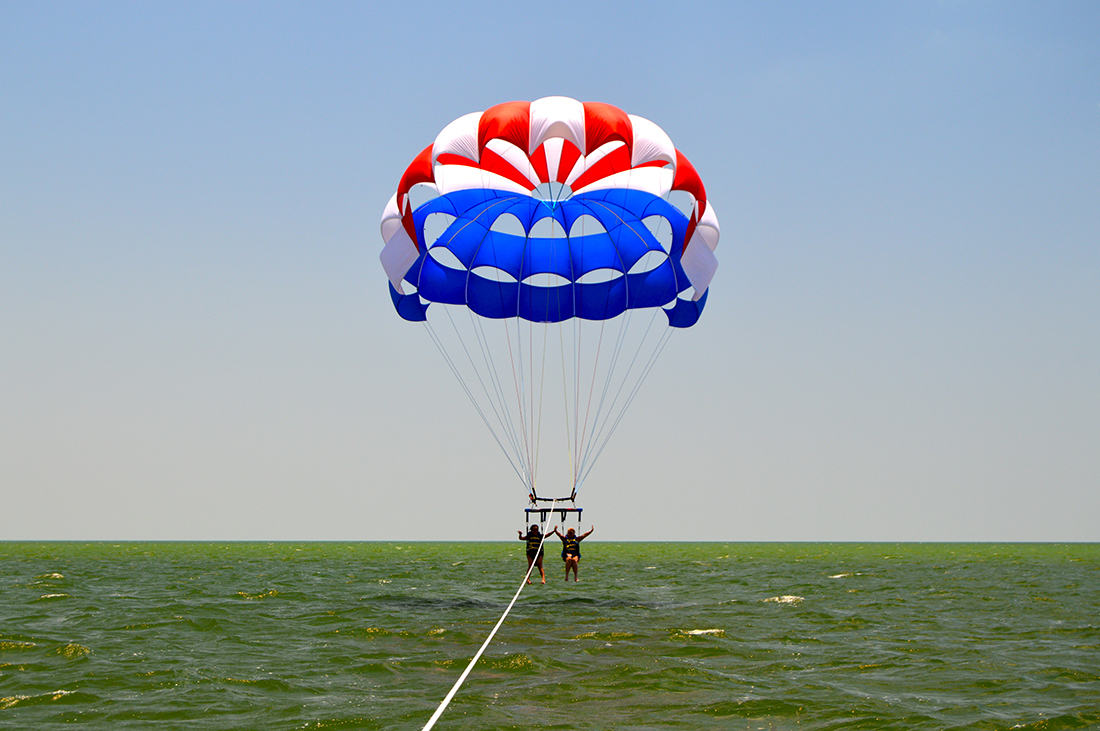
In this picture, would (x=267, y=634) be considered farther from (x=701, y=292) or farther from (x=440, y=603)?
(x=701, y=292)

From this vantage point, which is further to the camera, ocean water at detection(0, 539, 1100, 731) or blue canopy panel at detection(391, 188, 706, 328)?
blue canopy panel at detection(391, 188, 706, 328)

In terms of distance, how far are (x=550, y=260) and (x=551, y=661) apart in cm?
904

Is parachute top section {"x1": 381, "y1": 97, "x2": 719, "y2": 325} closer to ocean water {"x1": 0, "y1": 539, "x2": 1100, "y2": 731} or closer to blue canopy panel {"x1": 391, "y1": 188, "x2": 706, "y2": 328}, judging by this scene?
blue canopy panel {"x1": 391, "y1": 188, "x2": 706, "y2": 328}

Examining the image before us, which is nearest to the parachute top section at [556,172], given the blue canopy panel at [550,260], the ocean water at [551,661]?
the blue canopy panel at [550,260]

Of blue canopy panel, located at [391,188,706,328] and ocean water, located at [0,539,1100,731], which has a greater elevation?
blue canopy panel, located at [391,188,706,328]

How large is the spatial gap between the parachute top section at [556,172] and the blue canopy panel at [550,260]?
0.07 m

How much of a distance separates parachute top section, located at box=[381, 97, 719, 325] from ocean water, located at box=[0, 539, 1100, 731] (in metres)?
7.20

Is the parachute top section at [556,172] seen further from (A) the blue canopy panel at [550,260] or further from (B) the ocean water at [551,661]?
(B) the ocean water at [551,661]

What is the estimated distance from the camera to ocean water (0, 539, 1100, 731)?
9750 millimetres

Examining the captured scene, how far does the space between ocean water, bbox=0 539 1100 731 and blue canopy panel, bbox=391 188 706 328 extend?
6891 mm

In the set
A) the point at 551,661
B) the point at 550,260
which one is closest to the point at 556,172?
the point at 550,260

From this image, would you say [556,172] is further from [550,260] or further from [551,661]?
[551,661]

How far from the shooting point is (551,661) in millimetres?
12789

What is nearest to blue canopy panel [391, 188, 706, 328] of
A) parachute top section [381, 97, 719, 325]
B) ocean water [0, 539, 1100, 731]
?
parachute top section [381, 97, 719, 325]
